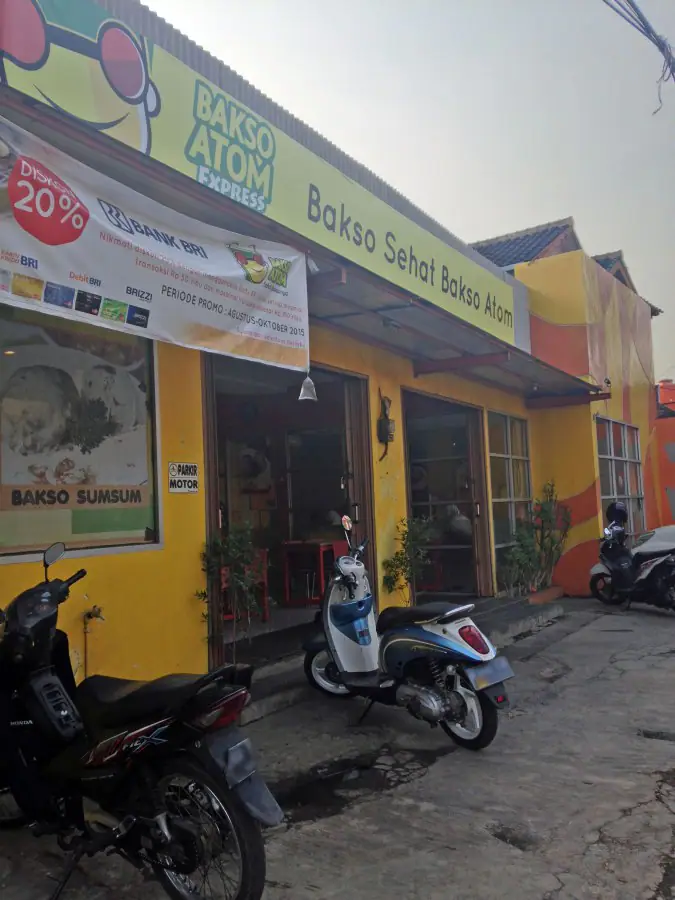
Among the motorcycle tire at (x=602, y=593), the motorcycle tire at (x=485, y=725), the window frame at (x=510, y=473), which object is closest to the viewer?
the motorcycle tire at (x=485, y=725)

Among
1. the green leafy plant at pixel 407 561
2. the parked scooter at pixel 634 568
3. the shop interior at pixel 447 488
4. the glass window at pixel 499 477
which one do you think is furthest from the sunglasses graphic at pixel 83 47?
the parked scooter at pixel 634 568

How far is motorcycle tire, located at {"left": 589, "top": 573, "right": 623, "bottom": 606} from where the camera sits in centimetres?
980

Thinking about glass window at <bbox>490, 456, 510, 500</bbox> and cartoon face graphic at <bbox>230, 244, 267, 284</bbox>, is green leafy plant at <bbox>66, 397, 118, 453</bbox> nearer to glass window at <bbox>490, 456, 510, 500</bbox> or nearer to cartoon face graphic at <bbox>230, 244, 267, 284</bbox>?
cartoon face graphic at <bbox>230, 244, 267, 284</bbox>

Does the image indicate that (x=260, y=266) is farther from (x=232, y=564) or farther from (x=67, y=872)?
(x=67, y=872)

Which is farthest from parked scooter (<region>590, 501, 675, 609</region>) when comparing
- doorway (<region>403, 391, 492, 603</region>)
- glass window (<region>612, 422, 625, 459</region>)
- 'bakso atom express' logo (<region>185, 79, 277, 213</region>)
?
'bakso atom express' logo (<region>185, 79, 277, 213</region>)

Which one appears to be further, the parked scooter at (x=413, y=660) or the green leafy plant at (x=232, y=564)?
the green leafy plant at (x=232, y=564)

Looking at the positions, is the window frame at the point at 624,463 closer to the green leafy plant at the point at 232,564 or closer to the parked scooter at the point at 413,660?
the parked scooter at the point at 413,660

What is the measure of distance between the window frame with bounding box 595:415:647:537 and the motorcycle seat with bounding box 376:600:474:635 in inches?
295

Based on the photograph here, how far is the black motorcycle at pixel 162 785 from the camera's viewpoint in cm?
238

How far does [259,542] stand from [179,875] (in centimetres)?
617

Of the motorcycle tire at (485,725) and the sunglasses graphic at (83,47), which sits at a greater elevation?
the sunglasses graphic at (83,47)

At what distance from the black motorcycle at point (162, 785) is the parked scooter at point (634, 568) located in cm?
761

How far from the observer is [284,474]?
27.8 ft

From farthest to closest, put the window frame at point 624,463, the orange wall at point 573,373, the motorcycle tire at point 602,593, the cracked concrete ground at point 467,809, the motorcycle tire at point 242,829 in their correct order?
1. the window frame at point 624,463
2. the orange wall at point 573,373
3. the motorcycle tire at point 602,593
4. the cracked concrete ground at point 467,809
5. the motorcycle tire at point 242,829
